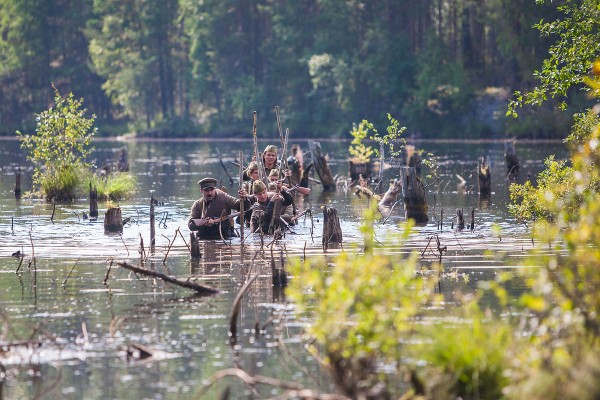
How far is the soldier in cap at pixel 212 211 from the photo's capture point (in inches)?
966

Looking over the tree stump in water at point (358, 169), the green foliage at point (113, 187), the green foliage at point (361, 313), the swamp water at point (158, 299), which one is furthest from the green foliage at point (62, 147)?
the green foliage at point (361, 313)

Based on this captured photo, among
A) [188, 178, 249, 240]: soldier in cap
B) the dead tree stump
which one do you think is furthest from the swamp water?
the dead tree stump

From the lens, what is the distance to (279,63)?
102 meters

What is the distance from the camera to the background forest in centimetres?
8519

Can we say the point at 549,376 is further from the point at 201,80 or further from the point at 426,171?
the point at 201,80

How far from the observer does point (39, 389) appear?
1248cm

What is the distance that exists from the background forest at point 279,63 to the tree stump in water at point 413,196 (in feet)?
150

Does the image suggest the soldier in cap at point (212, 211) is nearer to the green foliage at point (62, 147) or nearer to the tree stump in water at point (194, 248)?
the tree stump in water at point (194, 248)

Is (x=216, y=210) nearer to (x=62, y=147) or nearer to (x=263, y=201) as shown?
(x=263, y=201)

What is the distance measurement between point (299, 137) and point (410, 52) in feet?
31.8

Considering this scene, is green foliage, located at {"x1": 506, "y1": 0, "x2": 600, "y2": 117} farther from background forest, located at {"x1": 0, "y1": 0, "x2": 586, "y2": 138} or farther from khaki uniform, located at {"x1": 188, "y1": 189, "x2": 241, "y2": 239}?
background forest, located at {"x1": 0, "y1": 0, "x2": 586, "y2": 138}

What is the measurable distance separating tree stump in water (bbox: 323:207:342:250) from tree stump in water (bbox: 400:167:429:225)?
18.3 ft

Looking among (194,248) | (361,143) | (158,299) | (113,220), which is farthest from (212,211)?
(361,143)

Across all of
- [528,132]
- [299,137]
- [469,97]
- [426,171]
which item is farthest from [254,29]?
[426,171]
